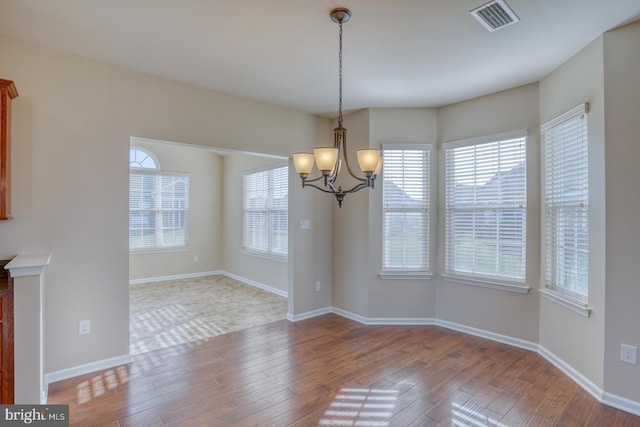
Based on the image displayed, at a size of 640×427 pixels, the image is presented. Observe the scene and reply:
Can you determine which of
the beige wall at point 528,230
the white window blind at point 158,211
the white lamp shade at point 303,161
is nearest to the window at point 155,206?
the white window blind at point 158,211

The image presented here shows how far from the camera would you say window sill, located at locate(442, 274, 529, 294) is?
3.44 m

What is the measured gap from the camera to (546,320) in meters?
3.25

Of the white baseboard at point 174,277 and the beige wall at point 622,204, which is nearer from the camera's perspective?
the beige wall at point 622,204

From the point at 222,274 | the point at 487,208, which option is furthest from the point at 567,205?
the point at 222,274

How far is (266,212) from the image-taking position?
6.14 m

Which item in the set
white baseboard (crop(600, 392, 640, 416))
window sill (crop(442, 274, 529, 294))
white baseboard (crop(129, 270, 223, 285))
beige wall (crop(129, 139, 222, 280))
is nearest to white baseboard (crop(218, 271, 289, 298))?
white baseboard (crop(129, 270, 223, 285))

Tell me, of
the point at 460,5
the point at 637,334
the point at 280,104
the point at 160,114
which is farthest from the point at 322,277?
the point at 460,5

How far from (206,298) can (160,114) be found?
10.7 ft

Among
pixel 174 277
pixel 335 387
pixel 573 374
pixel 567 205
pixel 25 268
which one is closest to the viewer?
pixel 25 268

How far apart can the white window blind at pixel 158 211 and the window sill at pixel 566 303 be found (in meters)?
6.33

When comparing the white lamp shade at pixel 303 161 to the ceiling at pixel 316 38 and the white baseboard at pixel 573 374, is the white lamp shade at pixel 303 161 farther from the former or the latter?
the white baseboard at pixel 573 374

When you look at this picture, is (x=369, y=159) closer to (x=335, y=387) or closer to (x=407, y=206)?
(x=335, y=387)

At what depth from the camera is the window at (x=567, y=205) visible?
2756mm

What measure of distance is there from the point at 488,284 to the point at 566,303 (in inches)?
32.6
